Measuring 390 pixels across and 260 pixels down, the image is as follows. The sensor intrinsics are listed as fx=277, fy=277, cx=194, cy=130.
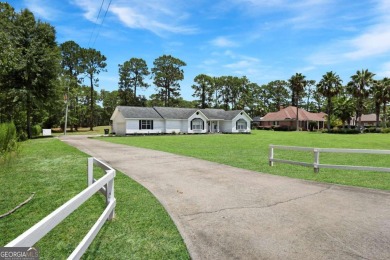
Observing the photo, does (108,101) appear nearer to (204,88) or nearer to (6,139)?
(204,88)

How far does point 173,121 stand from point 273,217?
151ft

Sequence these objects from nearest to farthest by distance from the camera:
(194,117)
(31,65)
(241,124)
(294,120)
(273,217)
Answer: (273,217), (31,65), (194,117), (241,124), (294,120)

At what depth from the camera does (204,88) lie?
277ft

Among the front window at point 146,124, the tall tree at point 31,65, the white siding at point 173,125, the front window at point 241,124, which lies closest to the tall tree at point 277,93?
the front window at point 241,124

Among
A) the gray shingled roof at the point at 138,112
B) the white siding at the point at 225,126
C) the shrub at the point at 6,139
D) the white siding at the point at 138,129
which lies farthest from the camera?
the white siding at the point at 225,126

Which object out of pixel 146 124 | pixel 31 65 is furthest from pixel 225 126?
pixel 31 65

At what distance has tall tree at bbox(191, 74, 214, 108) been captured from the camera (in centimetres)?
8262

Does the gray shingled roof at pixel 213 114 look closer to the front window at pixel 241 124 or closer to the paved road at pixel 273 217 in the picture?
the front window at pixel 241 124

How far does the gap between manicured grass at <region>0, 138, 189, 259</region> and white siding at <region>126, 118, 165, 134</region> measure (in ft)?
116

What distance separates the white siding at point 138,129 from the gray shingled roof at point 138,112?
0.83 m

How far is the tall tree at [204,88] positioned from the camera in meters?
82.6

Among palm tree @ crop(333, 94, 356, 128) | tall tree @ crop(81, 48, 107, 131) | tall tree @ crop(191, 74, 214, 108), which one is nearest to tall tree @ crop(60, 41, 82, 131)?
tall tree @ crop(81, 48, 107, 131)

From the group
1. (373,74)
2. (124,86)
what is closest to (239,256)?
(373,74)

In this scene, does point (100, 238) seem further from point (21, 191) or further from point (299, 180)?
point (299, 180)
